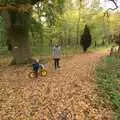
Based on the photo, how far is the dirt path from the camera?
1041cm

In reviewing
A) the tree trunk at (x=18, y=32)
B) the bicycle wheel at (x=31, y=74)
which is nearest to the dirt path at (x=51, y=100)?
the bicycle wheel at (x=31, y=74)

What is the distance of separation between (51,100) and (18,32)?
1359 cm

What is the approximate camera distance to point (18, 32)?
24688 mm

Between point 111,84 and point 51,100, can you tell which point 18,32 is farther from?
point 51,100

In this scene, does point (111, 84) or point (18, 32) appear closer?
point (111, 84)

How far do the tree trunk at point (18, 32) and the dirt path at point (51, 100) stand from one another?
28.1ft

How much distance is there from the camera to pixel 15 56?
2473cm

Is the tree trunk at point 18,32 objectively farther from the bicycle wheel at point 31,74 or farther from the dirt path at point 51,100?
the dirt path at point 51,100

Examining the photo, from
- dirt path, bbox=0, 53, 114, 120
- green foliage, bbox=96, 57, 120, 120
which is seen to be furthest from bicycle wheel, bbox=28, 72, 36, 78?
green foliage, bbox=96, 57, 120, 120

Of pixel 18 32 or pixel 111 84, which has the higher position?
pixel 18 32

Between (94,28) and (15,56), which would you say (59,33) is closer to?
(94,28)

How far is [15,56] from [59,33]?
134 feet

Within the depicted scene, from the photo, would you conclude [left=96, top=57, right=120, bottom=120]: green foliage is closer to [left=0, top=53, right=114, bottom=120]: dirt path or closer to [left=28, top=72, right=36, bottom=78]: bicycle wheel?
[left=0, top=53, right=114, bottom=120]: dirt path

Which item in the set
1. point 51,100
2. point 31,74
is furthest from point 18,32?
point 51,100
